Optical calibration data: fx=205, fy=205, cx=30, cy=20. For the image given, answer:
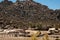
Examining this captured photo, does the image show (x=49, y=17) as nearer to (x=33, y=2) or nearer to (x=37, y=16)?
(x=37, y=16)

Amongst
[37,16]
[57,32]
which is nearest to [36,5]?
[37,16]

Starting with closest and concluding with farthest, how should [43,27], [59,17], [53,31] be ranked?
[53,31] < [43,27] < [59,17]

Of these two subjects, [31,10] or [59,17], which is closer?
[59,17]

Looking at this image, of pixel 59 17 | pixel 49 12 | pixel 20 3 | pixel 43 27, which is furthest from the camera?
pixel 20 3

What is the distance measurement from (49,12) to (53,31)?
5323 cm

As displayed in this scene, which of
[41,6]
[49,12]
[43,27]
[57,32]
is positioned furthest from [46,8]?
[57,32]

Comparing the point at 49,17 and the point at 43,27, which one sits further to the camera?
the point at 49,17

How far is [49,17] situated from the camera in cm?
7612

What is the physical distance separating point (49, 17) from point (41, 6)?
15621mm

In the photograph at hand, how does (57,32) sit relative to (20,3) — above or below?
below

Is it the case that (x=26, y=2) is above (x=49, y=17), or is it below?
above

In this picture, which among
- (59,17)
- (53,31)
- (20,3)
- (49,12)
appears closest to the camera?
(53,31)

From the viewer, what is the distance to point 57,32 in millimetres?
30484

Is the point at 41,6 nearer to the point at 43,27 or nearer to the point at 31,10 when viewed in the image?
the point at 31,10
